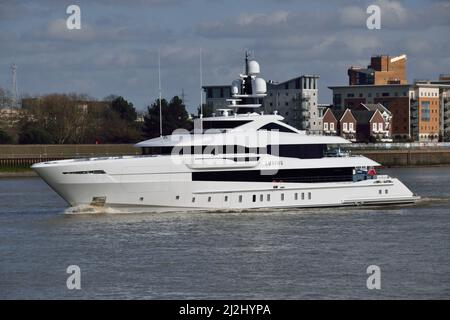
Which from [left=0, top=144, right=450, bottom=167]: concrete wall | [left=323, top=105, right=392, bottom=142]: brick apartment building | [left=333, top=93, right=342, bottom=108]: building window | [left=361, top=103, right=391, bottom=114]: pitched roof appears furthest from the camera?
[left=333, top=93, right=342, bottom=108]: building window

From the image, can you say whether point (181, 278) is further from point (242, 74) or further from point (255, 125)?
point (242, 74)

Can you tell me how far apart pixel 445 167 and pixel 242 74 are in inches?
2266

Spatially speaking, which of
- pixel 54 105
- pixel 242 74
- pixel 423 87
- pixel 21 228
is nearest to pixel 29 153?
pixel 54 105

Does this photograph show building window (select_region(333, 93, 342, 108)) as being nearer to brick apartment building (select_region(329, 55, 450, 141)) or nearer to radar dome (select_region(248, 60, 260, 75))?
brick apartment building (select_region(329, 55, 450, 141))

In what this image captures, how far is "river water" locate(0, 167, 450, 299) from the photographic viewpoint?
28.3 meters

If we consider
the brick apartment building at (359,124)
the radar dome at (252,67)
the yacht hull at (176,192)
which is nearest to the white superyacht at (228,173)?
the yacht hull at (176,192)

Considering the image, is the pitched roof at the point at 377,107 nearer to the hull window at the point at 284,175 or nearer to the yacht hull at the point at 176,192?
the hull window at the point at 284,175

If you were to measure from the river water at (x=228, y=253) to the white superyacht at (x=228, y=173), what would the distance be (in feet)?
1.99

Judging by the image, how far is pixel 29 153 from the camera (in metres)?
93.2

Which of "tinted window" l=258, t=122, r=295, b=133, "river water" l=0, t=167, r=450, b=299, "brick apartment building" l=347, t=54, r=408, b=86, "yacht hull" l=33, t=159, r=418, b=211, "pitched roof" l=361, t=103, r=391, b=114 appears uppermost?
"brick apartment building" l=347, t=54, r=408, b=86

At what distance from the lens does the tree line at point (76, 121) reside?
101 meters

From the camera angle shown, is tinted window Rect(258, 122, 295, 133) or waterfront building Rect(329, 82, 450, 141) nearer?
tinted window Rect(258, 122, 295, 133)

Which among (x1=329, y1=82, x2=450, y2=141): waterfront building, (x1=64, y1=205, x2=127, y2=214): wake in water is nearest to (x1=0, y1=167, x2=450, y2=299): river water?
(x1=64, y1=205, x2=127, y2=214): wake in water

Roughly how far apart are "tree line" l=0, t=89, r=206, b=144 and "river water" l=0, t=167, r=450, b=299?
54.3 m
